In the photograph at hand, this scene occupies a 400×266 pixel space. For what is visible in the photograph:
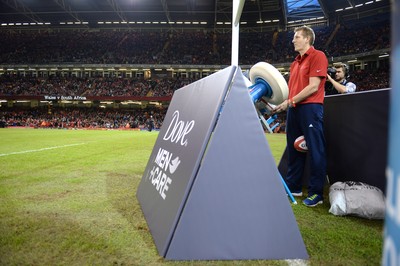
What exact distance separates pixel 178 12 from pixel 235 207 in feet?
135

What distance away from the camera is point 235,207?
1.58 m

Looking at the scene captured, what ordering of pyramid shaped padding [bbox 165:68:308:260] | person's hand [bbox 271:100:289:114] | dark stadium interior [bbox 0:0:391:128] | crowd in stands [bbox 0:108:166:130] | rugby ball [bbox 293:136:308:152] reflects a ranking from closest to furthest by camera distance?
1. pyramid shaped padding [bbox 165:68:308:260]
2. person's hand [bbox 271:100:289:114]
3. rugby ball [bbox 293:136:308:152]
4. crowd in stands [bbox 0:108:166:130]
5. dark stadium interior [bbox 0:0:391:128]

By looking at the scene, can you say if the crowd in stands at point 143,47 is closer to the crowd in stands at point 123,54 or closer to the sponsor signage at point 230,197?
the crowd in stands at point 123,54

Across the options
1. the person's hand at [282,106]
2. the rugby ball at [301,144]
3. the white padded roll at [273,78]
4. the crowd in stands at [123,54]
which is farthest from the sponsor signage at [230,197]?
the crowd in stands at [123,54]

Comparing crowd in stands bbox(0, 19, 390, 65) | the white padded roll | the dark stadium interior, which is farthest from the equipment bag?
crowd in stands bbox(0, 19, 390, 65)

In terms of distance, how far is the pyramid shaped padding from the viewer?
1.54 m

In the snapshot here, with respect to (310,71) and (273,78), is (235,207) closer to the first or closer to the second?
(273,78)

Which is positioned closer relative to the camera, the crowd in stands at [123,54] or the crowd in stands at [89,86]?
the crowd in stands at [123,54]

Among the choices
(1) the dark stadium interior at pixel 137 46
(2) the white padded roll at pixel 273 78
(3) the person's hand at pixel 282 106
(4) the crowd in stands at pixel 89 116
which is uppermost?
(1) the dark stadium interior at pixel 137 46

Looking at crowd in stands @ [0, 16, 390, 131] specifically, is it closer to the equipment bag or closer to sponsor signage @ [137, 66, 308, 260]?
the equipment bag

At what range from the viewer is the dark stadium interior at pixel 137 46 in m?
36.2

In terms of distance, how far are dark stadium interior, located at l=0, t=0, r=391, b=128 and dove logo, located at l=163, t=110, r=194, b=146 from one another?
31.9 metres

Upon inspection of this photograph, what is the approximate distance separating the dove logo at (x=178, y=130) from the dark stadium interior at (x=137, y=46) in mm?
31909

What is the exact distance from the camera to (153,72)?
44844 millimetres
